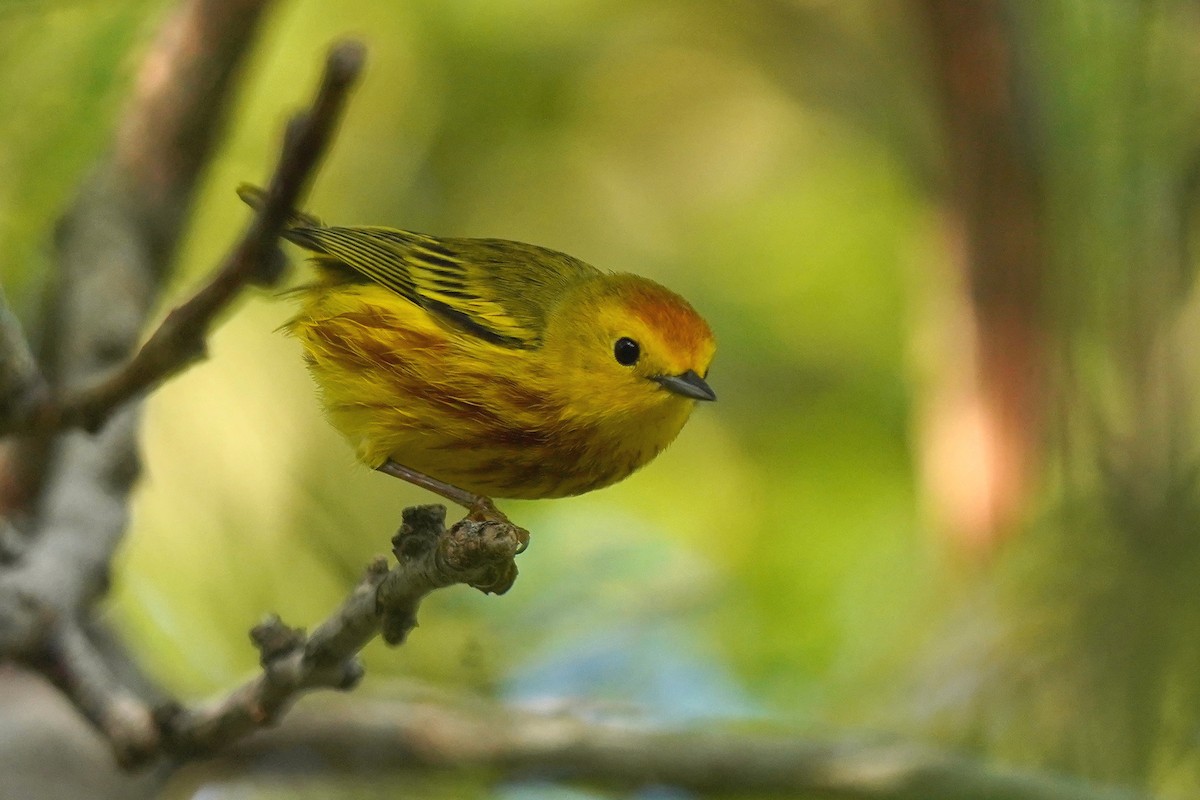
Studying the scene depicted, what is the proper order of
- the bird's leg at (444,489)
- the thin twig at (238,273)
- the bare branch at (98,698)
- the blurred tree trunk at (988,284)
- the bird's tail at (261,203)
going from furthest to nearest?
the blurred tree trunk at (988,284), the bird's leg at (444,489), the bare branch at (98,698), the bird's tail at (261,203), the thin twig at (238,273)

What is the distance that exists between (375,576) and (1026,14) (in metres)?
2.33

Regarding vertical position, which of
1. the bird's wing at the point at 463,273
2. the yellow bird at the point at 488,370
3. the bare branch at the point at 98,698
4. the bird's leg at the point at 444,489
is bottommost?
the bare branch at the point at 98,698

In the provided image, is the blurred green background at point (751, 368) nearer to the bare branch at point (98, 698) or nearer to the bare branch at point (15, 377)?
the bare branch at point (15, 377)

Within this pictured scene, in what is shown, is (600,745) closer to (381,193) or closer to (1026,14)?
(1026,14)

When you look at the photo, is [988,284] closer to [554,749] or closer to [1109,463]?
[554,749]

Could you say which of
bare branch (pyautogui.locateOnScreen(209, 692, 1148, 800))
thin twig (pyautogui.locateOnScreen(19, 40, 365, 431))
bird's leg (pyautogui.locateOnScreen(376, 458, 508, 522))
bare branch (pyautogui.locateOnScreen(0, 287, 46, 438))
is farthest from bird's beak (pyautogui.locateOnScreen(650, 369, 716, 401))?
bare branch (pyautogui.locateOnScreen(0, 287, 46, 438))

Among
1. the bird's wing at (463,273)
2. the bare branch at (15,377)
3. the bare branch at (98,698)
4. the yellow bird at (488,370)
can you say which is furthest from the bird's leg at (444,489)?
the bare branch at (15,377)

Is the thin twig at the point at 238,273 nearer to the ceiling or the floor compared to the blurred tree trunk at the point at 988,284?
nearer to the floor

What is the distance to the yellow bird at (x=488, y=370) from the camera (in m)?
2.87

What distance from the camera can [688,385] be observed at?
296cm

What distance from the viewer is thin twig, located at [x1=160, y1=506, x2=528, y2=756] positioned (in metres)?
2.02

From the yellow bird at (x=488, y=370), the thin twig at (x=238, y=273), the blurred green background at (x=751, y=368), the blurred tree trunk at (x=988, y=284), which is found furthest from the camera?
the blurred tree trunk at (x=988, y=284)

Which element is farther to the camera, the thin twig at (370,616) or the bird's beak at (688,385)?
the bird's beak at (688,385)

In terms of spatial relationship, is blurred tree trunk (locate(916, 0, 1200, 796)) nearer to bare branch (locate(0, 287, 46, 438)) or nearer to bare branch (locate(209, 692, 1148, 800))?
bare branch (locate(209, 692, 1148, 800))
